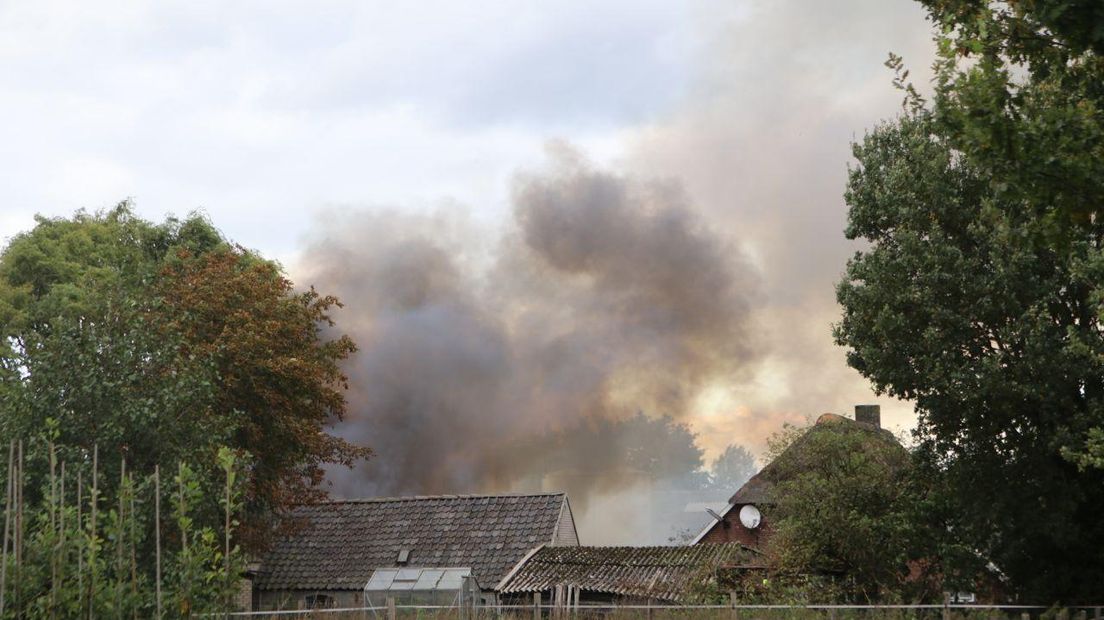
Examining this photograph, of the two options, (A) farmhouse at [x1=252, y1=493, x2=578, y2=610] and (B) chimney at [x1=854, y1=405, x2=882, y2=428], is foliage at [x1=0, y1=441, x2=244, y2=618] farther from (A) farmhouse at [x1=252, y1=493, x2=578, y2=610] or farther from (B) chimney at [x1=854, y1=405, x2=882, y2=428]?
(B) chimney at [x1=854, y1=405, x2=882, y2=428]

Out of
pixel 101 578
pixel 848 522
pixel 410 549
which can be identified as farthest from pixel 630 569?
pixel 101 578

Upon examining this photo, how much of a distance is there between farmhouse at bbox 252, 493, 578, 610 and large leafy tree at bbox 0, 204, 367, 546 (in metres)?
3.36

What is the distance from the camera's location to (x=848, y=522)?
3014cm

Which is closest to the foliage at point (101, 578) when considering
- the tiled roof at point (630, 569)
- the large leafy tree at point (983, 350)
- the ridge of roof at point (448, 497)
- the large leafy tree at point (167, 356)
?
the large leafy tree at point (167, 356)

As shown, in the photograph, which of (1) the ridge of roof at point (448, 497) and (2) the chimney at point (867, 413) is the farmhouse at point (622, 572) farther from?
(2) the chimney at point (867, 413)

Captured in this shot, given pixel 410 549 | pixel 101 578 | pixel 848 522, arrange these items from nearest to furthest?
pixel 101 578 → pixel 848 522 → pixel 410 549

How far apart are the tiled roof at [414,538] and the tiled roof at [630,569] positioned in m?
2.60

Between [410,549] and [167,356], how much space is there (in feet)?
53.1

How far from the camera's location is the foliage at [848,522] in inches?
1162

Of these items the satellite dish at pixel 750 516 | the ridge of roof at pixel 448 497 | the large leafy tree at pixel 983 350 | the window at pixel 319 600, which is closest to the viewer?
the large leafy tree at pixel 983 350

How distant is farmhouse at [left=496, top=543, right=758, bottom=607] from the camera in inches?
1245

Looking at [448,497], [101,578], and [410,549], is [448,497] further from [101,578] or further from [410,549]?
[101,578]

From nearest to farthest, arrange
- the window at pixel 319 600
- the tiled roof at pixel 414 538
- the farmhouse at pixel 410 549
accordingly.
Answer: the farmhouse at pixel 410 549, the window at pixel 319 600, the tiled roof at pixel 414 538

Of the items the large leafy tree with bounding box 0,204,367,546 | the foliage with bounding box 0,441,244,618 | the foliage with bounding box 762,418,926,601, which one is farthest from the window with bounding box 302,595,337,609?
the foliage with bounding box 0,441,244,618
